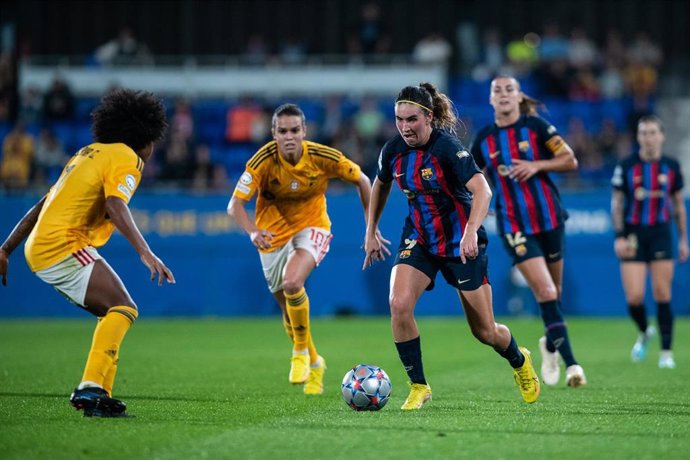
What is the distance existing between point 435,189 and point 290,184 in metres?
2.38

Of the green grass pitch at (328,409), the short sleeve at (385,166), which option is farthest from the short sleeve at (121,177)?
the short sleeve at (385,166)

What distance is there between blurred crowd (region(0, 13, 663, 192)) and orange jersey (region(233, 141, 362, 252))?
9.65 meters

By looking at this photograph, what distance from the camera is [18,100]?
79.1 feet

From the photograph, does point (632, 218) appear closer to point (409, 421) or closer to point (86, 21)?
point (409, 421)

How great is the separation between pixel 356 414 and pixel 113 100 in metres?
2.82

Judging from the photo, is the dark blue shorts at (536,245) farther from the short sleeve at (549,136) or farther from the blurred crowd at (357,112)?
the blurred crowd at (357,112)

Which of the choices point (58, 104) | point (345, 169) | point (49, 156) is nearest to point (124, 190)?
point (345, 169)

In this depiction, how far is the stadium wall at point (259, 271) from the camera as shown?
19172mm

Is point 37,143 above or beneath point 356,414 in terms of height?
above

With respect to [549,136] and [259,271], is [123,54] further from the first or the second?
[549,136]

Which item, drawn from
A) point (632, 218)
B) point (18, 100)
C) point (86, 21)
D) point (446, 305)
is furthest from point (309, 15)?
point (632, 218)

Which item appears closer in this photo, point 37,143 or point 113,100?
point 113,100

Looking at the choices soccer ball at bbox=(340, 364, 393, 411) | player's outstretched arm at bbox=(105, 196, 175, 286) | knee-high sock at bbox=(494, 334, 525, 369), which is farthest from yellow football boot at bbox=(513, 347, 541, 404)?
player's outstretched arm at bbox=(105, 196, 175, 286)

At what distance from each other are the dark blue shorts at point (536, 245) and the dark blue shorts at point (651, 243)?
96.9 inches
